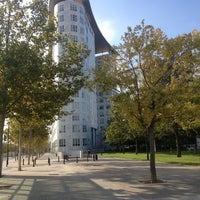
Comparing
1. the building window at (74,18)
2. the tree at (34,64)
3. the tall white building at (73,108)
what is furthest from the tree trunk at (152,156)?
the building window at (74,18)

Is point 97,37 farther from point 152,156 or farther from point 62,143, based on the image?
point 152,156

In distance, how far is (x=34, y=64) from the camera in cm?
2314

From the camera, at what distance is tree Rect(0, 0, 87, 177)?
23.1 metres

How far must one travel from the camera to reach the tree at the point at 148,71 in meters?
→ 24.6

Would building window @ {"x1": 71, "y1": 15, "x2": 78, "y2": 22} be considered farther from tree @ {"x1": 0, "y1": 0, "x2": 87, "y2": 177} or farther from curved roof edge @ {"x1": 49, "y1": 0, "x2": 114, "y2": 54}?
tree @ {"x1": 0, "y1": 0, "x2": 87, "y2": 177}

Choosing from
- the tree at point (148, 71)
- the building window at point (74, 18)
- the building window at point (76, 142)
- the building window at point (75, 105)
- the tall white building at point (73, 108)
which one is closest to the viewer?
the tree at point (148, 71)

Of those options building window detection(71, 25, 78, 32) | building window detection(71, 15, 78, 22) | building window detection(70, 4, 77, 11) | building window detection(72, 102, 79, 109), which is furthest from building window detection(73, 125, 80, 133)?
building window detection(70, 4, 77, 11)

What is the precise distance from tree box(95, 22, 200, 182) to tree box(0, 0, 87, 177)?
6.82ft

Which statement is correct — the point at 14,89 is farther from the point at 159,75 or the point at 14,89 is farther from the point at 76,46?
the point at 159,75

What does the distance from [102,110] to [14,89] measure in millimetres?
172965

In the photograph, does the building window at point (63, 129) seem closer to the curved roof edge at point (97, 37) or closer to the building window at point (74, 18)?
the building window at point (74, 18)

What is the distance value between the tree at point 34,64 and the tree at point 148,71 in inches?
81.9

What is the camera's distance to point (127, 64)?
84.3ft

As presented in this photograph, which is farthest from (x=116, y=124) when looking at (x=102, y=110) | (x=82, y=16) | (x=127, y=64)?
(x=102, y=110)
